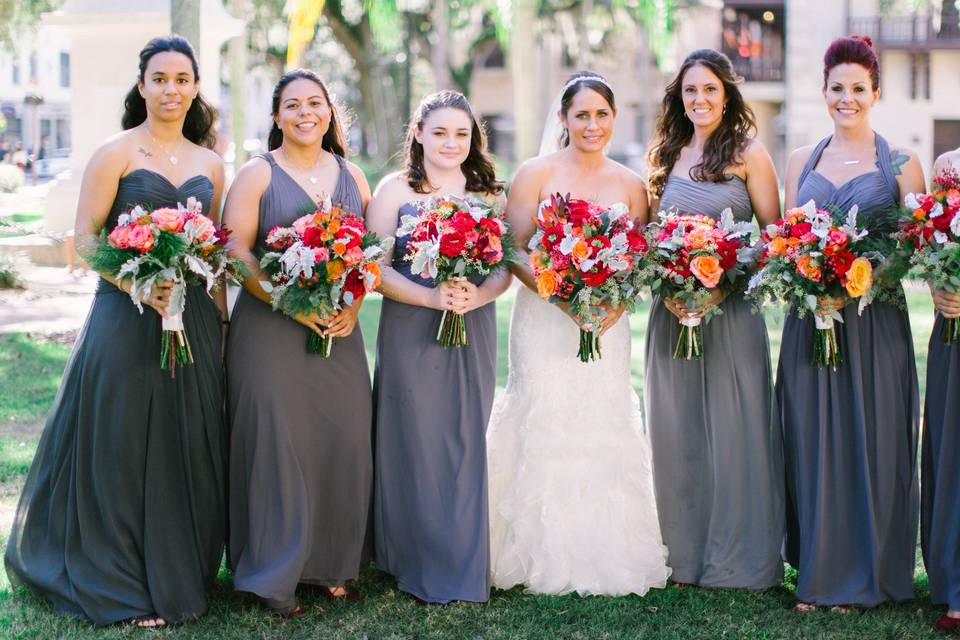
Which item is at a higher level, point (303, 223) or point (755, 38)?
point (755, 38)

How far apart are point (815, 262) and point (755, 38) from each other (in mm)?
45683

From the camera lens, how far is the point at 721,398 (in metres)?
5.87

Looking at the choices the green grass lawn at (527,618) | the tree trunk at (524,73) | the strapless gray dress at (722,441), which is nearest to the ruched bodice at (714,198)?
the strapless gray dress at (722,441)

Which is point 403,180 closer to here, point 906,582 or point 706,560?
point 706,560

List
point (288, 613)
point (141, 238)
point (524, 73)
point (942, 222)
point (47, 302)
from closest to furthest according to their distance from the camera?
point (141, 238) → point (942, 222) → point (288, 613) → point (47, 302) → point (524, 73)

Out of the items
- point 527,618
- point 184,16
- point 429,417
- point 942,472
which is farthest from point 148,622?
point 184,16

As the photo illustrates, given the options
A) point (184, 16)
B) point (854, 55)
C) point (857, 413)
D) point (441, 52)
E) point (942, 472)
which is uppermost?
point (441, 52)

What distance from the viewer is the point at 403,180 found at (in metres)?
5.80

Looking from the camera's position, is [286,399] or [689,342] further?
[689,342]

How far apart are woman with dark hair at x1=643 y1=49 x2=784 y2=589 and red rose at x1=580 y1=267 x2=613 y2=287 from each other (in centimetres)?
62

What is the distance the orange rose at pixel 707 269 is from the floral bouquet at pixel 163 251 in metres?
2.16

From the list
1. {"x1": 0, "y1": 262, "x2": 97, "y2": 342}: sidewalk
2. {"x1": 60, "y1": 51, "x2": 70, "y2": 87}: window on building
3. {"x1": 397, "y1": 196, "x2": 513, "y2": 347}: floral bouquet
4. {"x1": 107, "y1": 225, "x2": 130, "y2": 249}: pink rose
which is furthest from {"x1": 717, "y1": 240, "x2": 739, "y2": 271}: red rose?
{"x1": 60, "y1": 51, "x2": 70, "y2": 87}: window on building

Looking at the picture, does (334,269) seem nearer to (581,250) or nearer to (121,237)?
(121,237)

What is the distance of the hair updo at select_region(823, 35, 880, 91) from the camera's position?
548cm
